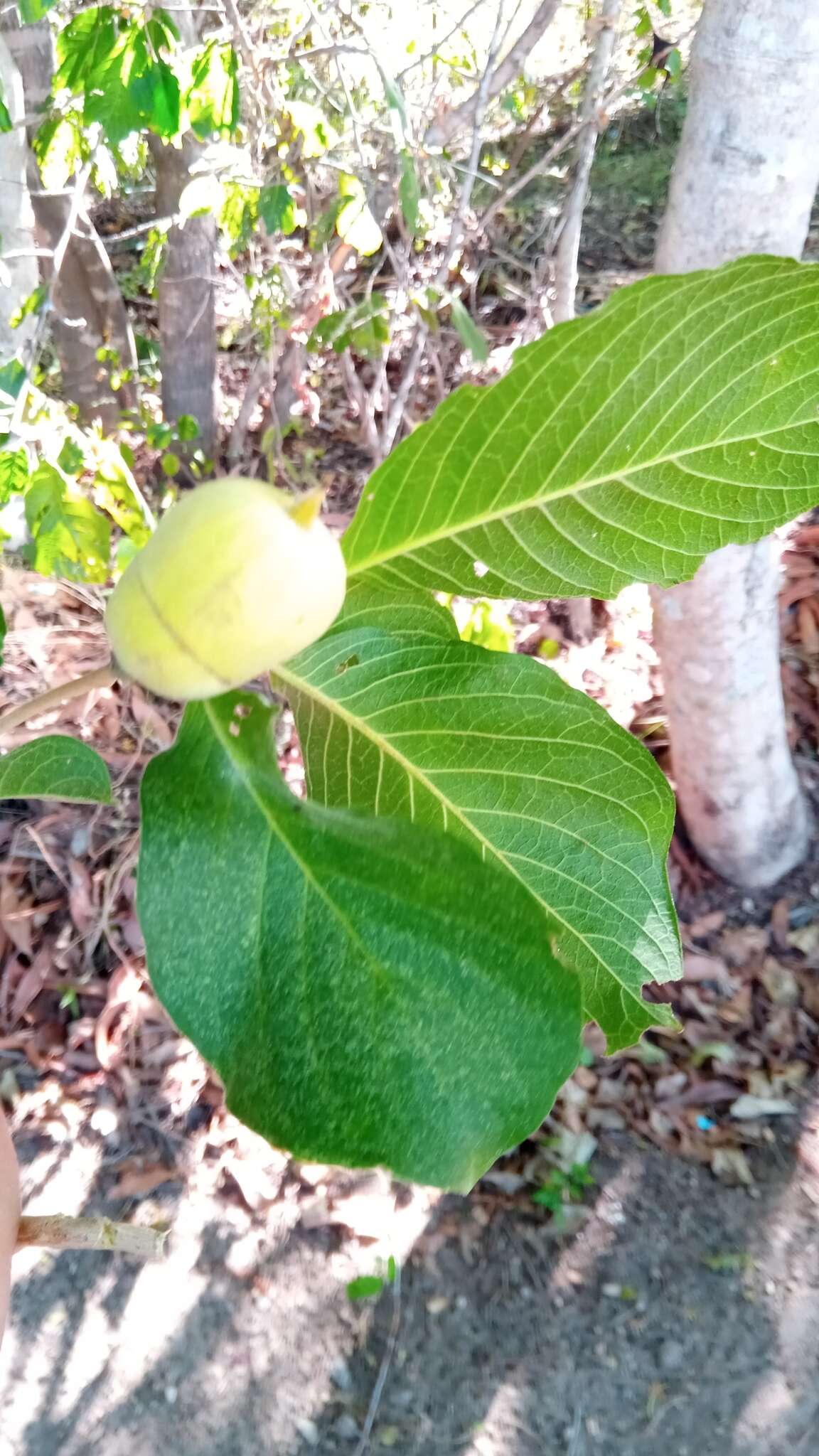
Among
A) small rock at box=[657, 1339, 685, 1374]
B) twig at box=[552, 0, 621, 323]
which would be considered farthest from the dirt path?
twig at box=[552, 0, 621, 323]

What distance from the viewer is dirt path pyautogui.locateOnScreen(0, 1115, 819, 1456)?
1573 mm

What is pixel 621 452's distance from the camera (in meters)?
0.50

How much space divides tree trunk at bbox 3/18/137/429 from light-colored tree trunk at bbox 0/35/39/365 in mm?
77

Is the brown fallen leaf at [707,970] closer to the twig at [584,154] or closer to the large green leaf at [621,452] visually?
the twig at [584,154]

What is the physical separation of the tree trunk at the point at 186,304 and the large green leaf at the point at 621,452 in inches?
75.6

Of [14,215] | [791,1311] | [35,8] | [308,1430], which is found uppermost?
[35,8]

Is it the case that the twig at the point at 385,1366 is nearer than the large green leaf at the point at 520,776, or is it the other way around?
the large green leaf at the point at 520,776

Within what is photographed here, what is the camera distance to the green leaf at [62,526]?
5.02 ft

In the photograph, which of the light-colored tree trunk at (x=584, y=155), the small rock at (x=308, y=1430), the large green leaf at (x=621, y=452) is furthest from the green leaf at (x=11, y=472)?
the small rock at (x=308, y=1430)

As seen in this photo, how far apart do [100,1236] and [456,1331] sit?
4.54 ft

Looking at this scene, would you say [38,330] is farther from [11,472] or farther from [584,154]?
[584,154]

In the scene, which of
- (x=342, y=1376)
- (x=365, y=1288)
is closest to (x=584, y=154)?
(x=365, y=1288)

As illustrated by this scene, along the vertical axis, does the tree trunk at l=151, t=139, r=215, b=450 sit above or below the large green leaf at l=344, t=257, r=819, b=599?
below

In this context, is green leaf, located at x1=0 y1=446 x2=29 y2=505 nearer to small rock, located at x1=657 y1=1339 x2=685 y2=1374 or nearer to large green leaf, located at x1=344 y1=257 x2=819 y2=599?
large green leaf, located at x1=344 y1=257 x2=819 y2=599
